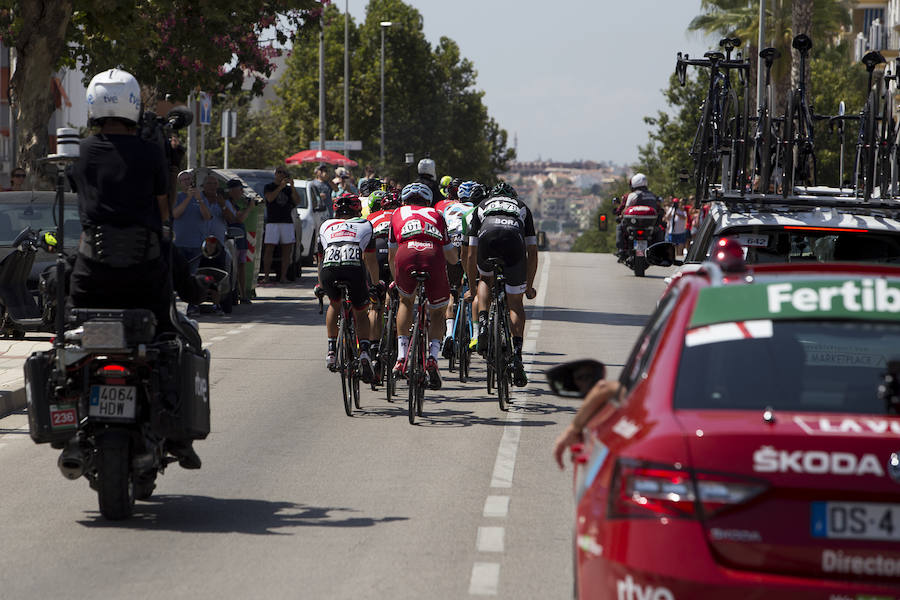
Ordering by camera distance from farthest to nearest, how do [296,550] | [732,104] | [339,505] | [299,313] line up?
[299,313] < [732,104] < [339,505] < [296,550]

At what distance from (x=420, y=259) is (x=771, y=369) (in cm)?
815

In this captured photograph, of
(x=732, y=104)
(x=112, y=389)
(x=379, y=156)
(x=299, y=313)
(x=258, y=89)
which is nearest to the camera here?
(x=112, y=389)

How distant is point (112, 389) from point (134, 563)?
123cm

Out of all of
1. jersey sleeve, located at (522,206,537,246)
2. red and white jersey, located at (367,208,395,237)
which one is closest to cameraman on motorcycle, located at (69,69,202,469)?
red and white jersey, located at (367,208,395,237)

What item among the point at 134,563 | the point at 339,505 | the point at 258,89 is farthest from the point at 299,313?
the point at 134,563

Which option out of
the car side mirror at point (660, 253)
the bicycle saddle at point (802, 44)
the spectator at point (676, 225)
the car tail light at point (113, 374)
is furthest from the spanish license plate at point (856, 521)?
the spectator at point (676, 225)

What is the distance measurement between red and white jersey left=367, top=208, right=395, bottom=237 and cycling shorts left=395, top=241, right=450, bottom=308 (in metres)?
0.70

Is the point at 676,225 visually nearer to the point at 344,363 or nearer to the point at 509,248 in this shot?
the point at 509,248

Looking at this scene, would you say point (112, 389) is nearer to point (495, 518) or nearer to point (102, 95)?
point (102, 95)

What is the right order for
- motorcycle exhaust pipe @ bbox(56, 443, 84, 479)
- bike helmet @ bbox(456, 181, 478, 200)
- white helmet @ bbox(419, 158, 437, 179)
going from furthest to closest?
white helmet @ bbox(419, 158, 437, 179), bike helmet @ bbox(456, 181, 478, 200), motorcycle exhaust pipe @ bbox(56, 443, 84, 479)

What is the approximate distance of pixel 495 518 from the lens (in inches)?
338

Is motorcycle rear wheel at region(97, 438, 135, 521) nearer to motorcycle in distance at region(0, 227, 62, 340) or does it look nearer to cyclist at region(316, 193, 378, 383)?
cyclist at region(316, 193, 378, 383)

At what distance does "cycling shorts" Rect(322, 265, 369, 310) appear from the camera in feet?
42.8

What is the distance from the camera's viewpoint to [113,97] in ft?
28.0
